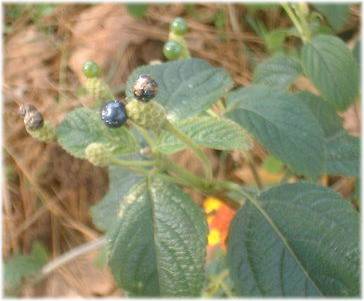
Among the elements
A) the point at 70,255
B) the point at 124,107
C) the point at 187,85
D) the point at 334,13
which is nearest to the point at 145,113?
the point at 124,107

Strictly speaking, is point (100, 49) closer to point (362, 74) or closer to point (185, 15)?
point (185, 15)

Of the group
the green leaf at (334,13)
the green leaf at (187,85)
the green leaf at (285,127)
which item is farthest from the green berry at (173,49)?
the green leaf at (334,13)

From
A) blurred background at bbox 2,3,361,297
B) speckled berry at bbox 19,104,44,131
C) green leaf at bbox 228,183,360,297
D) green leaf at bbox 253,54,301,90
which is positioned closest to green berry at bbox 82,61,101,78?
speckled berry at bbox 19,104,44,131

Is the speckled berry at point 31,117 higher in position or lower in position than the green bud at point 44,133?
higher

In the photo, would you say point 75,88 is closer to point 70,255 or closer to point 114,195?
point 70,255

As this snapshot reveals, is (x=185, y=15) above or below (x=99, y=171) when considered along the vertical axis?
above

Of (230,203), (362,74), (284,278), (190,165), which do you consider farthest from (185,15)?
(284,278)

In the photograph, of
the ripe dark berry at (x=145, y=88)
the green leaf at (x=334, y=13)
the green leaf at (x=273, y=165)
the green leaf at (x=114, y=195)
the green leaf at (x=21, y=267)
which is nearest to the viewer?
the ripe dark berry at (x=145, y=88)

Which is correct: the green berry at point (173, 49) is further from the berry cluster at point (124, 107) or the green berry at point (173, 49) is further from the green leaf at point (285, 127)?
the berry cluster at point (124, 107)
